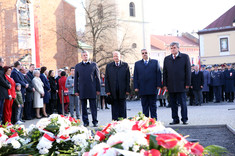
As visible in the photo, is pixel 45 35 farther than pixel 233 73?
Yes

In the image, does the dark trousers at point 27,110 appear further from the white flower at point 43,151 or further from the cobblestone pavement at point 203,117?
the white flower at point 43,151

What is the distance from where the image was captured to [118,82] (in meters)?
10.2

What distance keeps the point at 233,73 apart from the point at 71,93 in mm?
11969

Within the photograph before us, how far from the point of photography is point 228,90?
68.8ft

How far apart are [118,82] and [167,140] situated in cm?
790

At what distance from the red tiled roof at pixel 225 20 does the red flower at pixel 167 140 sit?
54.9m

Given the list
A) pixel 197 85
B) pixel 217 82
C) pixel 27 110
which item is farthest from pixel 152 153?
pixel 217 82

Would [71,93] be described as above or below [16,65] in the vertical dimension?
below

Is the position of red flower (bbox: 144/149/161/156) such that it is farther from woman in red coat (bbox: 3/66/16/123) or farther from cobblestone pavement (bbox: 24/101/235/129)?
woman in red coat (bbox: 3/66/16/123)

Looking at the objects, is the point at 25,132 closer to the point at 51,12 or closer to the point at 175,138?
the point at 175,138

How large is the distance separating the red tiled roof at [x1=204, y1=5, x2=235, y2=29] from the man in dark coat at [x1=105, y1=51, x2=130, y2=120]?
47576 millimetres

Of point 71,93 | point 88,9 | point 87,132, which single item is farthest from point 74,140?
point 88,9

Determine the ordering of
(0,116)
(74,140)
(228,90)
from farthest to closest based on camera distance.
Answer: (228,90), (0,116), (74,140)

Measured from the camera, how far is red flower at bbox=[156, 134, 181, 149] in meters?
2.31
